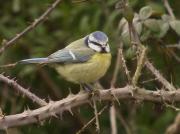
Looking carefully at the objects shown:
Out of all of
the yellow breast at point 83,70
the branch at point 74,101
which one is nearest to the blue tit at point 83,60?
the yellow breast at point 83,70

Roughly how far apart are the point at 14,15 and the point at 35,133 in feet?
3.38

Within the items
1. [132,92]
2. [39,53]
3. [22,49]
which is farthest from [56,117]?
[22,49]

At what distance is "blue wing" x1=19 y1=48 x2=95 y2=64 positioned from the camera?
10.6 ft

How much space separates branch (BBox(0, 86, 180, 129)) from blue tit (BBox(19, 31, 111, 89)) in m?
0.59

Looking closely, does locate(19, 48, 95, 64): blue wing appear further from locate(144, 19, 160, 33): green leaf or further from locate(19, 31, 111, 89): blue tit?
locate(144, 19, 160, 33): green leaf

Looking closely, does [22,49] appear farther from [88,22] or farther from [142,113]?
[142,113]

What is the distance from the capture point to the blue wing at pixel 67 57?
322cm

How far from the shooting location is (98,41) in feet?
11.2

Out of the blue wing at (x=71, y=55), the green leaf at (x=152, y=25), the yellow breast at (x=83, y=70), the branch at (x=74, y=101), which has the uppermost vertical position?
the green leaf at (x=152, y=25)

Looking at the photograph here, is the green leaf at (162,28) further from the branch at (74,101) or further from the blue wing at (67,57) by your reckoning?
the branch at (74,101)

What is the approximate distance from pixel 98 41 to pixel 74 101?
90 cm

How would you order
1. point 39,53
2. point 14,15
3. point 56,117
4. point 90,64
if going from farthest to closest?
point 14,15 < point 39,53 < point 90,64 < point 56,117

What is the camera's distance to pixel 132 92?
257 centimetres

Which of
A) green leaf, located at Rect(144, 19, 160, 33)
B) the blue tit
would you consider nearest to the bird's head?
the blue tit
